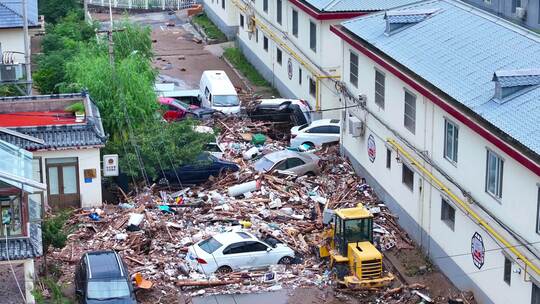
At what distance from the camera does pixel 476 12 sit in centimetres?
3288

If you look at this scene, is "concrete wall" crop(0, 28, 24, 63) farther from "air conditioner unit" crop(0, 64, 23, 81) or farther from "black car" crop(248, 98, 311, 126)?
"black car" crop(248, 98, 311, 126)

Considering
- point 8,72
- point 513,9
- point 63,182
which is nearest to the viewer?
point 63,182

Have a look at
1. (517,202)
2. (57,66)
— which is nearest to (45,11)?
(57,66)

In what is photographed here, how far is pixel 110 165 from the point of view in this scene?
33.3m

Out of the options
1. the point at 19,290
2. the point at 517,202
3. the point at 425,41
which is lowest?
the point at 19,290

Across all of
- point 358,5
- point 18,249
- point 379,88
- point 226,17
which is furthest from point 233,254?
point 226,17

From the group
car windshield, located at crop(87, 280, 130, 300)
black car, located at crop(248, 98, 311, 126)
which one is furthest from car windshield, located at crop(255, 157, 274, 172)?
car windshield, located at crop(87, 280, 130, 300)

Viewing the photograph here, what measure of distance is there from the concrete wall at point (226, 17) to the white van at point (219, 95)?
11.9m

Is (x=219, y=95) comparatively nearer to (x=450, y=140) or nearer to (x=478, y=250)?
(x=450, y=140)

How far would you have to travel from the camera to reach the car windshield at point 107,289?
2553 centimetres

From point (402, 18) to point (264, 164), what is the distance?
6.64 meters

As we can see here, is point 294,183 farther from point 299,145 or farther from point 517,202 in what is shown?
point 517,202

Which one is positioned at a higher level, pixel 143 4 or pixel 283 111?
pixel 143 4

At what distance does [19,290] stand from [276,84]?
21926mm
